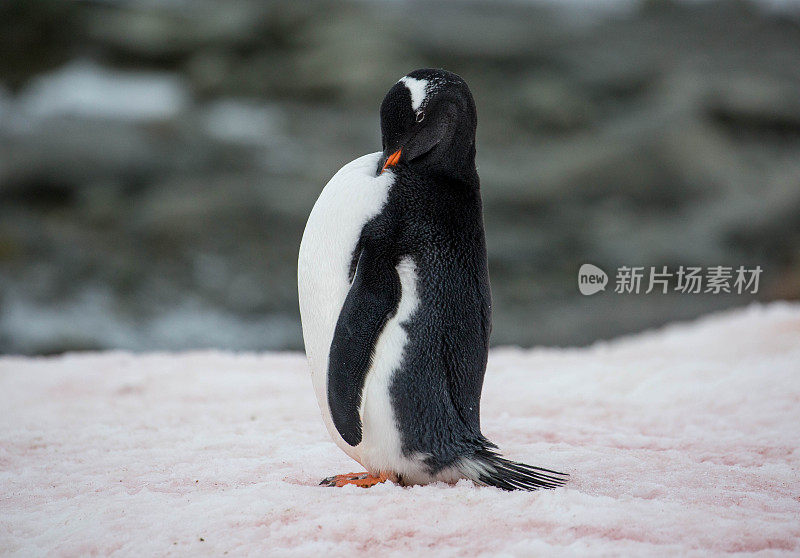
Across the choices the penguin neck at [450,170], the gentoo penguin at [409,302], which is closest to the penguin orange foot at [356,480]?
the gentoo penguin at [409,302]

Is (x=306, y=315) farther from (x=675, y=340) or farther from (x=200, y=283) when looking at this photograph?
(x=200, y=283)

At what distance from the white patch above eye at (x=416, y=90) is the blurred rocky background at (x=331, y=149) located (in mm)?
3625

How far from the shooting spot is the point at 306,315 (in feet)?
4.61

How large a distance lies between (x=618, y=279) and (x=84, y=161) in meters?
4.01

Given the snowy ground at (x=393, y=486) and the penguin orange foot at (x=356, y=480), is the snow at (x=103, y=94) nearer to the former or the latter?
the snowy ground at (x=393, y=486)

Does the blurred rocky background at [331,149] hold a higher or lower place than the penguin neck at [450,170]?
higher

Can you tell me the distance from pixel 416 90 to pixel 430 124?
7 centimetres

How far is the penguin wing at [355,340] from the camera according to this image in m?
1.28

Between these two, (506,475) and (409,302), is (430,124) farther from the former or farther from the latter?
(506,475)

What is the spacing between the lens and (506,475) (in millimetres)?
1318

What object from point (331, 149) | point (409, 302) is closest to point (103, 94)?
point (331, 149)

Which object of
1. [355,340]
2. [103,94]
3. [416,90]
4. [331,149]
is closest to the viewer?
[355,340]

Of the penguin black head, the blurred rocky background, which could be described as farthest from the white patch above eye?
the blurred rocky background

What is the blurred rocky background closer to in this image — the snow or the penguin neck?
the snow
